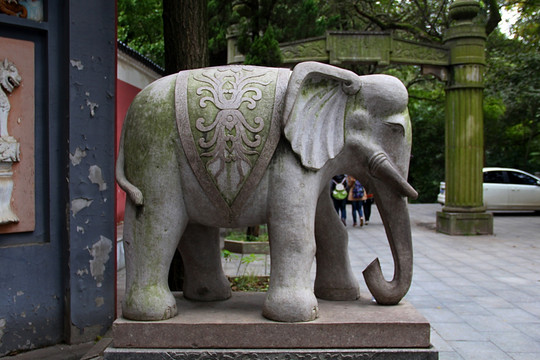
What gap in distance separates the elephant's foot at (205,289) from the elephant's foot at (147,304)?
1.49ft

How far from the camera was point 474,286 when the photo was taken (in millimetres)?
5977

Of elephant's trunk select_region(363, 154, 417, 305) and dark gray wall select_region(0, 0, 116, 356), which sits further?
dark gray wall select_region(0, 0, 116, 356)

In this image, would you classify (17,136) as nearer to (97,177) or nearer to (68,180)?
(68,180)

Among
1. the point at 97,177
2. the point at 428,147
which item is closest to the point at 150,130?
the point at 97,177

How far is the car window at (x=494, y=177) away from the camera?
47.9 feet

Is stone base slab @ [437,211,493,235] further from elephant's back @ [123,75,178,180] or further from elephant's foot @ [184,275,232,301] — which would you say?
elephant's back @ [123,75,178,180]

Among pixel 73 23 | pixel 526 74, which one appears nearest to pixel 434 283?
pixel 73 23

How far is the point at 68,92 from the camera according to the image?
3.59 metres

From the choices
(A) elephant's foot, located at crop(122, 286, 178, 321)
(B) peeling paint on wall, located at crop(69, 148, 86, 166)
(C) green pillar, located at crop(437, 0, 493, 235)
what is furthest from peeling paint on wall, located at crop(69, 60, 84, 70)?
(C) green pillar, located at crop(437, 0, 493, 235)

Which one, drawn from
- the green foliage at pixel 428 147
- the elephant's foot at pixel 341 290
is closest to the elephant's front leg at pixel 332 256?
the elephant's foot at pixel 341 290

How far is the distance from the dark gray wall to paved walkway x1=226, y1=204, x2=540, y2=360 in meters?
1.90

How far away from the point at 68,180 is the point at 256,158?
1.75 meters

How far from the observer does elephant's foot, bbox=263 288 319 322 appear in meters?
2.39

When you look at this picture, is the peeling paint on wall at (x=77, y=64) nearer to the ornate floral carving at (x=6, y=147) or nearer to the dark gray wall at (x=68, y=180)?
the dark gray wall at (x=68, y=180)
